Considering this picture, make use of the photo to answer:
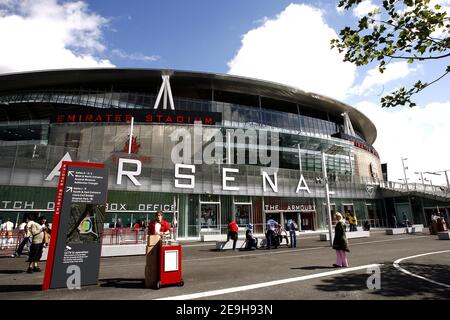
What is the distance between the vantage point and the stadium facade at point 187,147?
2289cm

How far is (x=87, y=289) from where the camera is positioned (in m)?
6.49

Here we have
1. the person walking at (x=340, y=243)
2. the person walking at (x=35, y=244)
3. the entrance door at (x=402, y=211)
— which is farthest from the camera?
the entrance door at (x=402, y=211)

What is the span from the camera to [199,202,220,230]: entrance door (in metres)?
25.3

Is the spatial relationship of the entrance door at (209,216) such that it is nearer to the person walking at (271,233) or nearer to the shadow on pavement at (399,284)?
the person walking at (271,233)

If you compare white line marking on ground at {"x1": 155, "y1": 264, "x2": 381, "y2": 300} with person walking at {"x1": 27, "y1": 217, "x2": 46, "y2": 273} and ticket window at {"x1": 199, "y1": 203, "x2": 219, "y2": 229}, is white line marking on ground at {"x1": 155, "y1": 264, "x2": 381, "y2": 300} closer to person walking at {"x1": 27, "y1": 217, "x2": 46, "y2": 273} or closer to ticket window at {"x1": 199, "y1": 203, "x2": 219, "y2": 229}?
person walking at {"x1": 27, "y1": 217, "x2": 46, "y2": 273}

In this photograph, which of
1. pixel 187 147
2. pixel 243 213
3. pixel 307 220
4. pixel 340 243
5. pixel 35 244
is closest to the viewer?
pixel 340 243

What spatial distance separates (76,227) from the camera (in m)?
7.07

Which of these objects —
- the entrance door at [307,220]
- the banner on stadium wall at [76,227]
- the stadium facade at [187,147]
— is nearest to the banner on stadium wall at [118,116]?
the stadium facade at [187,147]

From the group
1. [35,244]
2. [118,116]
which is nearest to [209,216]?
[118,116]

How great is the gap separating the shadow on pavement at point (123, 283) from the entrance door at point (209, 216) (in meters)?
17.7

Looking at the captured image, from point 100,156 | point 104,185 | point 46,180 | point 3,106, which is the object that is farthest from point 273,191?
point 3,106

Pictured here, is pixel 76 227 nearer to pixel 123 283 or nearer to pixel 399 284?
pixel 123 283

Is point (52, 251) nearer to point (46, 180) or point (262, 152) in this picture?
point (46, 180)

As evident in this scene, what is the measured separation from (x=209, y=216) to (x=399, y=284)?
20314 millimetres
